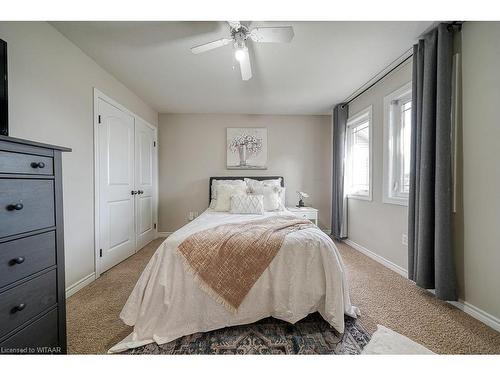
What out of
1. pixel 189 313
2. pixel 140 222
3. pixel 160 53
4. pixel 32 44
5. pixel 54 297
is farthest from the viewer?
pixel 140 222

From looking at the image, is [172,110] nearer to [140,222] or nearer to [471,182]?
[140,222]

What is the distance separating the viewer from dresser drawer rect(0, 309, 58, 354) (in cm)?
91

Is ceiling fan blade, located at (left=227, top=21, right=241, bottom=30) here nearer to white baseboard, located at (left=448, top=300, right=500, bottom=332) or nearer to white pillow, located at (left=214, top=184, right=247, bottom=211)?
white pillow, located at (left=214, top=184, right=247, bottom=211)

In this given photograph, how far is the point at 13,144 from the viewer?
915 mm

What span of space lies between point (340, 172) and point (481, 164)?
6.90 feet

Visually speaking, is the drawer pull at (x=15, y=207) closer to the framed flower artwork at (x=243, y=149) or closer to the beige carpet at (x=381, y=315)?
the beige carpet at (x=381, y=315)

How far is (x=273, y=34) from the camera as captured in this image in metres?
1.72

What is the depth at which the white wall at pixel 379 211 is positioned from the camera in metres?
2.48

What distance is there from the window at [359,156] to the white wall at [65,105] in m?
3.41
